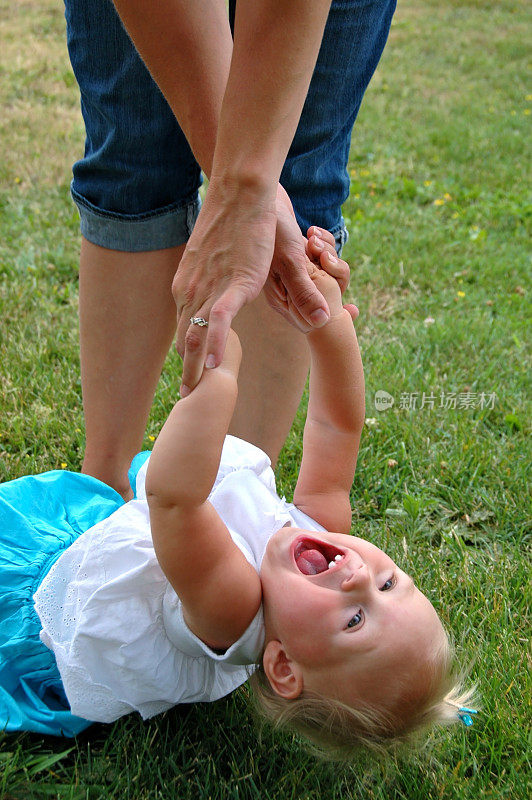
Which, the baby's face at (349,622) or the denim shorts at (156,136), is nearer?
the baby's face at (349,622)

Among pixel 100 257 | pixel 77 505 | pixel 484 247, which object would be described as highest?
pixel 100 257

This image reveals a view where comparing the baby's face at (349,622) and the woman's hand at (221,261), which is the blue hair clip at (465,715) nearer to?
the baby's face at (349,622)

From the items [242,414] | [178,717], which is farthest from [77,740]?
[242,414]

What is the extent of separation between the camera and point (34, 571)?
1567 millimetres

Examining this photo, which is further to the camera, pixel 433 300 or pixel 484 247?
pixel 484 247

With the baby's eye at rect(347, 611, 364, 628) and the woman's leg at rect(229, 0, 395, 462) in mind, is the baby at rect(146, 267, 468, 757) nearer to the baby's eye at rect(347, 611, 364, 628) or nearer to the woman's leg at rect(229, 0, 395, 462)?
the baby's eye at rect(347, 611, 364, 628)

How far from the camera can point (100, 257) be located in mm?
1737

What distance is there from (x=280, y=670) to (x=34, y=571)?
0.52m

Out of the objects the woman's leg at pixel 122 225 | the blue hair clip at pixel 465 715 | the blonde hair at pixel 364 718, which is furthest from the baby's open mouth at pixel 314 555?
the woman's leg at pixel 122 225

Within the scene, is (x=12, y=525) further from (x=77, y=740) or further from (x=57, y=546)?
(x=77, y=740)

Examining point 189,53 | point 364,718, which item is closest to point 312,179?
point 189,53

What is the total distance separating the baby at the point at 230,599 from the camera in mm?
1258

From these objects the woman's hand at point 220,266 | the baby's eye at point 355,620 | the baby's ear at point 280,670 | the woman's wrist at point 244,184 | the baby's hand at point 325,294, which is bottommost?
the baby's ear at point 280,670

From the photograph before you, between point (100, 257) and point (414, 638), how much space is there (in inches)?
39.6
